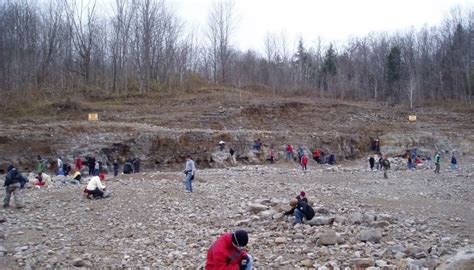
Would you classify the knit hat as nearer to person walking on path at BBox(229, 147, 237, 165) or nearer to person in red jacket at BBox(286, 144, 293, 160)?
person walking on path at BBox(229, 147, 237, 165)

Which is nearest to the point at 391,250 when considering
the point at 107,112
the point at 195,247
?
the point at 195,247

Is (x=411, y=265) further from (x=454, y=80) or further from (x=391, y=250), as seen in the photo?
(x=454, y=80)

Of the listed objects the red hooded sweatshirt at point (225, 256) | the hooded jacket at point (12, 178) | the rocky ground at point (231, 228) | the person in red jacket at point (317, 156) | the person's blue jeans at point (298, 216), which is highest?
the person in red jacket at point (317, 156)

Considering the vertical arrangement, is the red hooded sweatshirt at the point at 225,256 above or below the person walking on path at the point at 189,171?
below

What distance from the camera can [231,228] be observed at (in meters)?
13.2

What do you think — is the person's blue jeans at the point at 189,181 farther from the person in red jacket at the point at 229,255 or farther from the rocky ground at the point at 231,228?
the person in red jacket at the point at 229,255

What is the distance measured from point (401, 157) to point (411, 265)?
37174 millimetres

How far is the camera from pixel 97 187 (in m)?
17.8

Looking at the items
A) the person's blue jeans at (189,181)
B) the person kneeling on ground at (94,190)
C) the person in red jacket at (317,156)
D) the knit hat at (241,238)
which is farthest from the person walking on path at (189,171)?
the person in red jacket at (317,156)

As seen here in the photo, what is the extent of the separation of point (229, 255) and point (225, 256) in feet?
0.22

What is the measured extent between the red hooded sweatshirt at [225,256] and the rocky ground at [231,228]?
314cm

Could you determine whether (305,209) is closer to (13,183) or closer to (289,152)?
(13,183)

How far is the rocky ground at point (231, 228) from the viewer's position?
33.7ft

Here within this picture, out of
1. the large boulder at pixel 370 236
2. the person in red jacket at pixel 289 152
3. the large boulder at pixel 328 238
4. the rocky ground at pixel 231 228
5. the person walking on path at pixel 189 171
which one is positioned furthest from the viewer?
the person in red jacket at pixel 289 152
